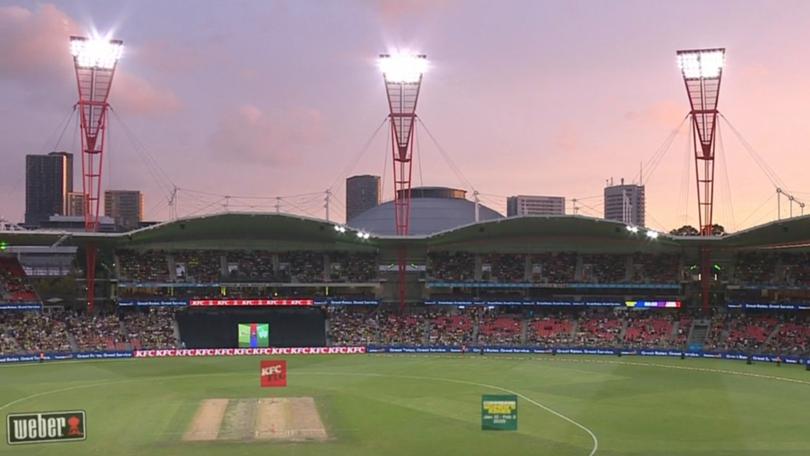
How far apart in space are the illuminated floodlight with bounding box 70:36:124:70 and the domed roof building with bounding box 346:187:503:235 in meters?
53.6

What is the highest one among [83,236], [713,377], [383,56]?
[383,56]

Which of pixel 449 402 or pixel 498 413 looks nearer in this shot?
pixel 498 413

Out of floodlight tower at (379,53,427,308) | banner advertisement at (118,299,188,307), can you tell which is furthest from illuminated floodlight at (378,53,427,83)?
banner advertisement at (118,299,188,307)

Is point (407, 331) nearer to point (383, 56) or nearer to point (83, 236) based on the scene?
point (383, 56)

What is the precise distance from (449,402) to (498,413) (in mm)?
12490

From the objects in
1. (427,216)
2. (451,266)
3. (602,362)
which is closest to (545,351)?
(602,362)

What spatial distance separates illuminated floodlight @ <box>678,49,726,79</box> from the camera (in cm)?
7738

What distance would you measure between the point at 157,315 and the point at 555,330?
1747 inches

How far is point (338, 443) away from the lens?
34031 millimetres

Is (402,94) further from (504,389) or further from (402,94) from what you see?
(504,389)

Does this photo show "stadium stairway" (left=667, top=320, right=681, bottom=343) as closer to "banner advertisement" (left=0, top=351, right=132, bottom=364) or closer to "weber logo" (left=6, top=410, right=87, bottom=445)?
"banner advertisement" (left=0, top=351, right=132, bottom=364)

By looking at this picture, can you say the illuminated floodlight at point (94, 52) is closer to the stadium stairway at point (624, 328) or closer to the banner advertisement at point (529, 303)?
the banner advertisement at point (529, 303)

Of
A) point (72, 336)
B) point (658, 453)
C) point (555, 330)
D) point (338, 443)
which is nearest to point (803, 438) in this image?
point (658, 453)

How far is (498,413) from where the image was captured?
1302 inches
